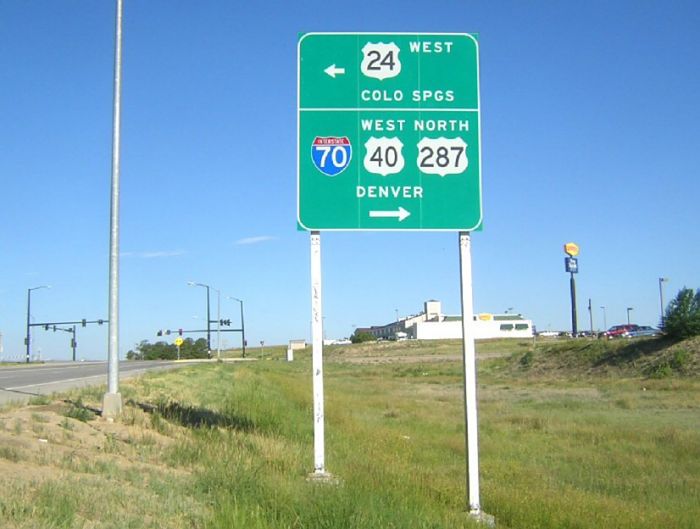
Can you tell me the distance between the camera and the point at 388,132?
32.8ft

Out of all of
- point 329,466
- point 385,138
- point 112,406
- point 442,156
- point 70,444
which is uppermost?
point 385,138

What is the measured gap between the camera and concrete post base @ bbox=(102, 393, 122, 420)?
41.7 ft

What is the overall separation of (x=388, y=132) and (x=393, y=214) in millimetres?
1066

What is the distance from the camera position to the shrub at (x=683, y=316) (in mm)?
44781

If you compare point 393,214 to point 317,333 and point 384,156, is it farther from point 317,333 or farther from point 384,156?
point 317,333

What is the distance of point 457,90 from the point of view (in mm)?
9977

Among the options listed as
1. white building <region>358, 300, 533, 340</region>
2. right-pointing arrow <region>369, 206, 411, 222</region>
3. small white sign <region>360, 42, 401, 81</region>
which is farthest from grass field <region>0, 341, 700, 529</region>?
white building <region>358, 300, 533, 340</region>

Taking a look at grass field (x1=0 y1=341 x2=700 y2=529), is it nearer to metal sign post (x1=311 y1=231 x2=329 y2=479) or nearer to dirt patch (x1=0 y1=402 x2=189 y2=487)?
dirt patch (x1=0 y1=402 x2=189 y2=487)

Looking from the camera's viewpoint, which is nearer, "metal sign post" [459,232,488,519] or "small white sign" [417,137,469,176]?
"metal sign post" [459,232,488,519]

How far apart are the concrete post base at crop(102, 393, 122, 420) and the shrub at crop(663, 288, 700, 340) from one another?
3935 cm

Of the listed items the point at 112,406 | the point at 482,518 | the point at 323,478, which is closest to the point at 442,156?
the point at 323,478

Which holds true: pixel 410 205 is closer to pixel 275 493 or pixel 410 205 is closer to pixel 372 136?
pixel 372 136

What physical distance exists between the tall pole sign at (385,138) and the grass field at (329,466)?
1796 millimetres

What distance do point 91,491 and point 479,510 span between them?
433cm
